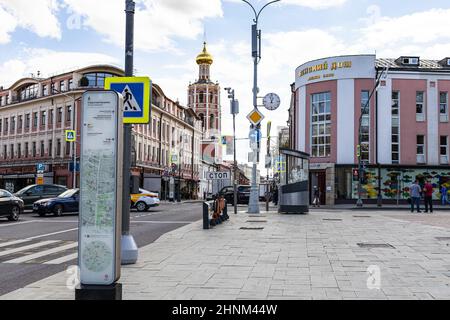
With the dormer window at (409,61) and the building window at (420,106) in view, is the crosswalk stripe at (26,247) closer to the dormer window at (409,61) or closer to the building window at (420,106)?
the building window at (420,106)

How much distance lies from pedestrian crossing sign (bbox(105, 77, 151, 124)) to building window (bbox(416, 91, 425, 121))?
1622 inches

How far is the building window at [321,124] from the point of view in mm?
45844

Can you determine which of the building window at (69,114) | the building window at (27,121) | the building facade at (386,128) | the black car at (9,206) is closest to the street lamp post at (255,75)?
the black car at (9,206)

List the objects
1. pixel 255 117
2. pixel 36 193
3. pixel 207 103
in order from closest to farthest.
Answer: pixel 255 117
pixel 36 193
pixel 207 103

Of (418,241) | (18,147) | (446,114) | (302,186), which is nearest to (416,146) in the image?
(446,114)

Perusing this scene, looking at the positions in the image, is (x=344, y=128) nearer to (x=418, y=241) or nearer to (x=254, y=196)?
(x=254, y=196)

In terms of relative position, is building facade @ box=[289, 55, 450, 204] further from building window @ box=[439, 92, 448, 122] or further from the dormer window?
the dormer window

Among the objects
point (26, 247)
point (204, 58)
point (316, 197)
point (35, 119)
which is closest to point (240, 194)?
point (316, 197)

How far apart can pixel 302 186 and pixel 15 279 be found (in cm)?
1761

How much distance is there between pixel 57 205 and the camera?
955 inches

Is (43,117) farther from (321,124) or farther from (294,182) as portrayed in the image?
(294,182)

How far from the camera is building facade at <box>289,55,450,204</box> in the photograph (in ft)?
143

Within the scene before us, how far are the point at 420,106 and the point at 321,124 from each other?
8.92 m
